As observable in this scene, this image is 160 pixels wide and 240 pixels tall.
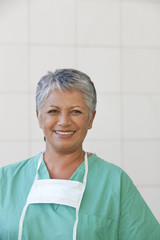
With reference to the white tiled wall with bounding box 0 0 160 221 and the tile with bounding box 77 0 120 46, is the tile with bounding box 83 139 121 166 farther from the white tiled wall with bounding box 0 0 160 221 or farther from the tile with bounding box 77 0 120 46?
the tile with bounding box 77 0 120 46

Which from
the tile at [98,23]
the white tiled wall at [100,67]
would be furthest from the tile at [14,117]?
the tile at [98,23]

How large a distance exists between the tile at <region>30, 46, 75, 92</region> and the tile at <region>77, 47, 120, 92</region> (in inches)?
2.4

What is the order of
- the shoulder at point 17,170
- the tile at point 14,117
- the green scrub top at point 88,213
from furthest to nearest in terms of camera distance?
the tile at point 14,117, the shoulder at point 17,170, the green scrub top at point 88,213

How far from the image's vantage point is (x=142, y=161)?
1.77m

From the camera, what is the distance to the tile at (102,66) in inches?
68.7

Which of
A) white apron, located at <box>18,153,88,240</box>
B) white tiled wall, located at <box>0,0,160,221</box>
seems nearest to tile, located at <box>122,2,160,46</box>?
white tiled wall, located at <box>0,0,160,221</box>

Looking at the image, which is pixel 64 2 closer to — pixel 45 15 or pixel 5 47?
pixel 45 15

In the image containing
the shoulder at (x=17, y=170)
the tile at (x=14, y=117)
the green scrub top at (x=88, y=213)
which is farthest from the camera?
the tile at (x=14, y=117)

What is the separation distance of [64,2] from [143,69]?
624 millimetres

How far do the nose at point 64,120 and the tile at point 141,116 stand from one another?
88cm

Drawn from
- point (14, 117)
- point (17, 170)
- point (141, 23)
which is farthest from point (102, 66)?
point (17, 170)

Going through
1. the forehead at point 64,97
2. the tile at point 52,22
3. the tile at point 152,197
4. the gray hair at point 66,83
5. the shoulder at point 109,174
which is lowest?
the tile at point 152,197

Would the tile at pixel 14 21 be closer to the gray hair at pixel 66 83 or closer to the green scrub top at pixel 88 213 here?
the gray hair at pixel 66 83

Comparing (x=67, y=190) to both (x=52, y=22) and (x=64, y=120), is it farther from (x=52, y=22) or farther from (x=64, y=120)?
(x=52, y=22)
